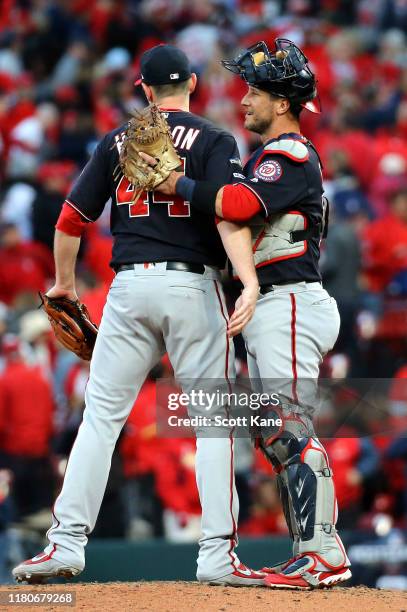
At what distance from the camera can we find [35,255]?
37.7 ft

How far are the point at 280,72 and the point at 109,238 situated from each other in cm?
647

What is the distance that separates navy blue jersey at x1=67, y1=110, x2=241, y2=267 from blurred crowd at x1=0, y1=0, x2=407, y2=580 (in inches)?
52.2

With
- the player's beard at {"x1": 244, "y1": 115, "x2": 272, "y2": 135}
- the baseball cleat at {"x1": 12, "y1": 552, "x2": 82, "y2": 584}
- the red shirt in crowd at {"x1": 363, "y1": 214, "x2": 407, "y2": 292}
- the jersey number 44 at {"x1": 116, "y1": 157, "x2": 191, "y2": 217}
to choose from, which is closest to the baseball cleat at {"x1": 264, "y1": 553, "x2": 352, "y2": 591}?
the baseball cleat at {"x1": 12, "y1": 552, "x2": 82, "y2": 584}

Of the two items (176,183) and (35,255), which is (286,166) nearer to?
(176,183)

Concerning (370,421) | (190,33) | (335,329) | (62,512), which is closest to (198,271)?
(335,329)

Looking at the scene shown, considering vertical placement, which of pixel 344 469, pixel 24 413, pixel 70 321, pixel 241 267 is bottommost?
pixel 344 469

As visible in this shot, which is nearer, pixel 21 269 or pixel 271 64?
pixel 271 64

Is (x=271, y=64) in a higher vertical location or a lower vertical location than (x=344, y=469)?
higher

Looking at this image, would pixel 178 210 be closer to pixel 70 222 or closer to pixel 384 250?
pixel 70 222

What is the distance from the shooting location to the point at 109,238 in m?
11.6

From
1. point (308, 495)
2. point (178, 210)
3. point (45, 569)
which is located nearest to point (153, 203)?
point (178, 210)

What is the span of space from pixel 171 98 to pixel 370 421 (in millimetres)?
3123

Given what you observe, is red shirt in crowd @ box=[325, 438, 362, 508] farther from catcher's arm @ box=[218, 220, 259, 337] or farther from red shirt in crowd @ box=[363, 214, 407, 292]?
catcher's arm @ box=[218, 220, 259, 337]

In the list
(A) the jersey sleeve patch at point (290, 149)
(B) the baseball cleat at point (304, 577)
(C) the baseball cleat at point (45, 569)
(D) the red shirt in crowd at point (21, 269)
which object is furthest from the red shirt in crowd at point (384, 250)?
(C) the baseball cleat at point (45, 569)
